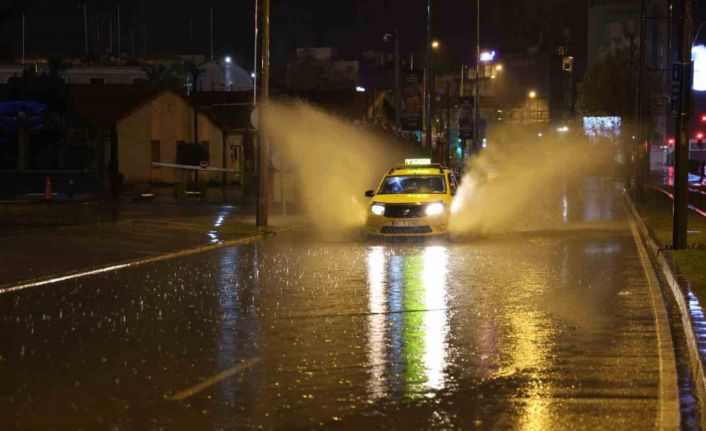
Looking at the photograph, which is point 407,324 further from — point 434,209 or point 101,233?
point 101,233

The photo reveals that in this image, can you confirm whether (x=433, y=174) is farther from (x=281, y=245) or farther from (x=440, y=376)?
(x=440, y=376)

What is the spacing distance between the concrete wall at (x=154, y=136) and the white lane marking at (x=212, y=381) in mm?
46285

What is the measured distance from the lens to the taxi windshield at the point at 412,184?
23.0m

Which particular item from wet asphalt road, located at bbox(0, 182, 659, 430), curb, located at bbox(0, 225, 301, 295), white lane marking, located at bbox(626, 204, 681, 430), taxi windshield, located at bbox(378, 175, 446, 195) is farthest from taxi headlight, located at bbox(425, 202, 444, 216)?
white lane marking, located at bbox(626, 204, 681, 430)

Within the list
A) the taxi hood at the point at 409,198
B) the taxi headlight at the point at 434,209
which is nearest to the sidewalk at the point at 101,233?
the taxi hood at the point at 409,198

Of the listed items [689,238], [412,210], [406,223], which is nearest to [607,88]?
[689,238]

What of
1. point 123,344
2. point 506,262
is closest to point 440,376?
point 123,344

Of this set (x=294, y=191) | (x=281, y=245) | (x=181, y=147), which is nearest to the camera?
(x=281, y=245)

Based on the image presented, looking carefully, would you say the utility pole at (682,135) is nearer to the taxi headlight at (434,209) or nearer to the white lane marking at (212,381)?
the taxi headlight at (434,209)

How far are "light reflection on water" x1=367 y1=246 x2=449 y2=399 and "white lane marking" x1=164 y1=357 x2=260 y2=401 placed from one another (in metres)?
1.05

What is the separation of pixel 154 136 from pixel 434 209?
36.3 meters

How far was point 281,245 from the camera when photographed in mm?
21234

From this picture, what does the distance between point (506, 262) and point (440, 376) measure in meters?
9.29

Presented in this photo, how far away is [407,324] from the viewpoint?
36.1 feet
